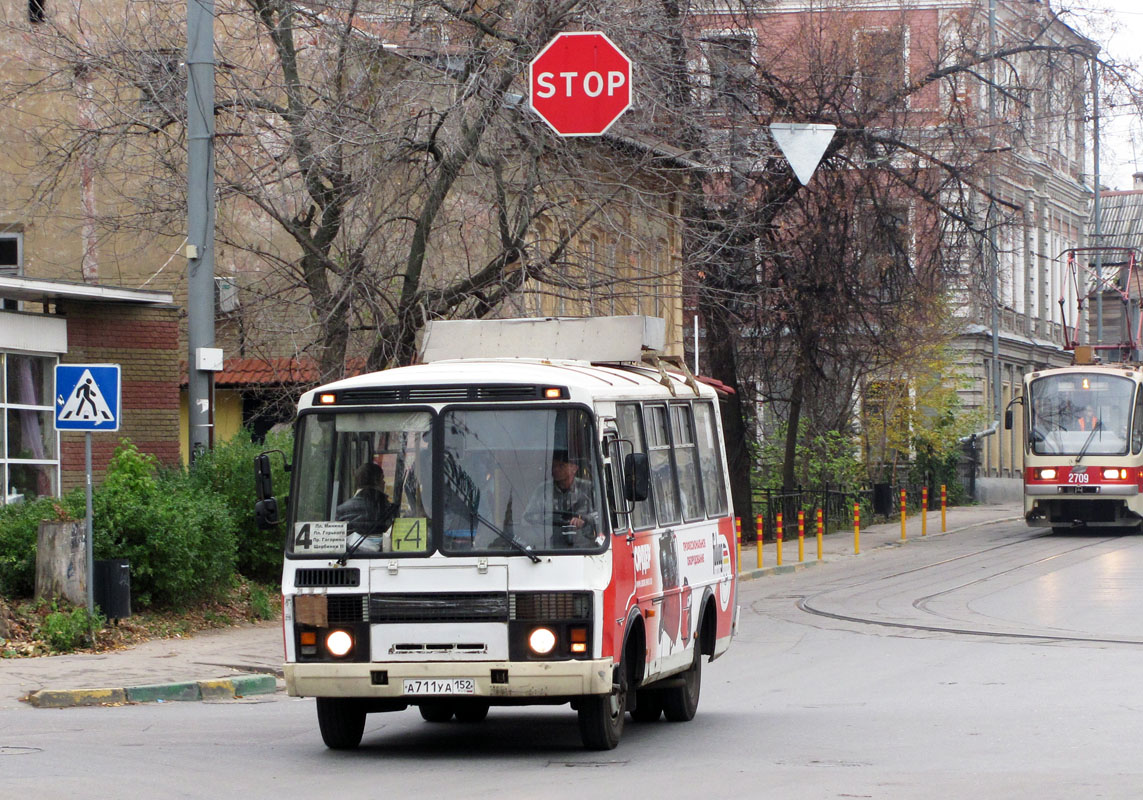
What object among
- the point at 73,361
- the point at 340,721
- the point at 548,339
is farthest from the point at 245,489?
the point at 340,721

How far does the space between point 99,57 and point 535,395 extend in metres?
12.9

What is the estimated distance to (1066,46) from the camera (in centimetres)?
2995

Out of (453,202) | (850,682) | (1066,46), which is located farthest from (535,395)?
(1066,46)

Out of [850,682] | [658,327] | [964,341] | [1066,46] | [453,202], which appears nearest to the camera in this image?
[658,327]

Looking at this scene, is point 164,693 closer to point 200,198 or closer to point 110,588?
point 110,588

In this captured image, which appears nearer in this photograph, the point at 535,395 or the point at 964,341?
the point at 535,395

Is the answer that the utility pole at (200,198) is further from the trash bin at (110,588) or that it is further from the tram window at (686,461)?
the tram window at (686,461)

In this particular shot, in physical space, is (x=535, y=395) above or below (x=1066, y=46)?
below

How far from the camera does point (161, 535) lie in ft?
55.8

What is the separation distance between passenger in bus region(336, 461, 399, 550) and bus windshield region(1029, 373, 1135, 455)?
26.4 metres

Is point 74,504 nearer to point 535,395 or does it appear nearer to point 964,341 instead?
point 535,395

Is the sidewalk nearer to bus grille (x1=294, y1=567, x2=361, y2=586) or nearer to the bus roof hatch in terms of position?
the bus roof hatch

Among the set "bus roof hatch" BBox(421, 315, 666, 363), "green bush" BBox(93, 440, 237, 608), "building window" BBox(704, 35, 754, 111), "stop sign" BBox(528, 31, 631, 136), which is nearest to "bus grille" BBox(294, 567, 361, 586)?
"bus roof hatch" BBox(421, 315, 666, 363)

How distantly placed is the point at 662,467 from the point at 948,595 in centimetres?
1207
